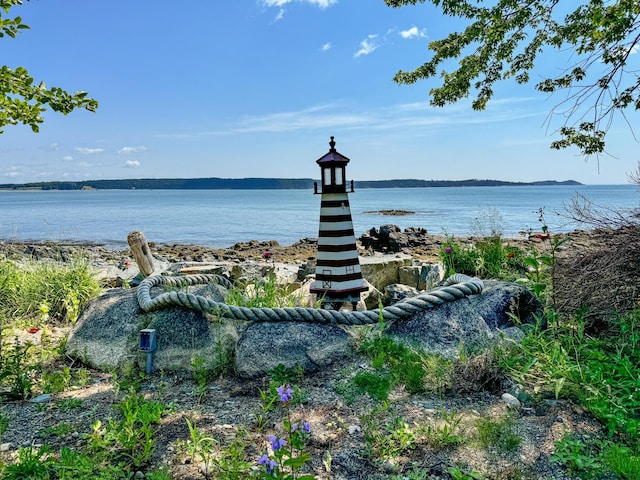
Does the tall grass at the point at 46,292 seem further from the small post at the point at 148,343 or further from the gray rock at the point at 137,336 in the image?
the small post at the point at 148,343

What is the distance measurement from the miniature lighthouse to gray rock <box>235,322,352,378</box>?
1420 mm

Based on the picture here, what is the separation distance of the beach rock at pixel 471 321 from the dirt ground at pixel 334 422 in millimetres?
782

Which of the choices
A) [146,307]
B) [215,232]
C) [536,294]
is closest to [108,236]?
[215,232]

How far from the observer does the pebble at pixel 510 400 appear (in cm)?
357

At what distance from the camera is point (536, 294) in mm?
5305

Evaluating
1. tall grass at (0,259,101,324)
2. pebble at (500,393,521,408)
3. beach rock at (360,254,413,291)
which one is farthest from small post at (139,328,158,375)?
beach rock at (360,254,413,291)

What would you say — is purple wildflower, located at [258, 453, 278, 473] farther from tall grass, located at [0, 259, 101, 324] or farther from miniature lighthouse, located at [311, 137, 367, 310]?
tall grass, located at [0, 259, 101, 324]

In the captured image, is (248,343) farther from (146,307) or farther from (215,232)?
(215,232)

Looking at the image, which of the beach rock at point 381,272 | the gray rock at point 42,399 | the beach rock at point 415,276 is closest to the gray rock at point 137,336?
the gray rock at point 42,399

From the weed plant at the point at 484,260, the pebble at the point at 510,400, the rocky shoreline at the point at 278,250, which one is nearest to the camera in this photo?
the pebble at the point at 510,400

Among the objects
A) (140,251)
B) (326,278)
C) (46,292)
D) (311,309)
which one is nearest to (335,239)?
(326,278)

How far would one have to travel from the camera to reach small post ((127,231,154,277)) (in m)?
9.67

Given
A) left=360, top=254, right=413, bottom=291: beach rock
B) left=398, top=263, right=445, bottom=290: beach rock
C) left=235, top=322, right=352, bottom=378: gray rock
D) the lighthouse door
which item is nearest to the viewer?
left=235, top=322, right=352, bottom=378: gray rock

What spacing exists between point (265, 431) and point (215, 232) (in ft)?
103
